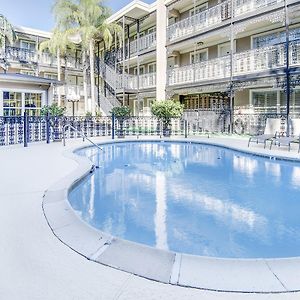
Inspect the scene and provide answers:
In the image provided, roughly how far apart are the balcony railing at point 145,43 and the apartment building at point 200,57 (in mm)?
79

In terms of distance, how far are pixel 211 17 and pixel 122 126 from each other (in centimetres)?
935

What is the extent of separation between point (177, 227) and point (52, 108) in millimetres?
13604

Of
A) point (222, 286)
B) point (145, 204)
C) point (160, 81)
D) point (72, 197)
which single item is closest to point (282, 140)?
point (145, 204)

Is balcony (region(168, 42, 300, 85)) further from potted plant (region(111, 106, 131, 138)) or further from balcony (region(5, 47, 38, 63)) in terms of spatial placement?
balcony (region(5, 47, 38, 63))

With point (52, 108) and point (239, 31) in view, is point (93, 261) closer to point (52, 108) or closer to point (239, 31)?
point (52, 108)

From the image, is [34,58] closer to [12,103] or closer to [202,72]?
[12,103]

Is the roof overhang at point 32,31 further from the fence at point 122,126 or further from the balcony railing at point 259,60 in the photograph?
the balcony railing at point 259,60

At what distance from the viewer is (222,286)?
256cm

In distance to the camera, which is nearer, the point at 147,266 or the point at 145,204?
the point at 147,266

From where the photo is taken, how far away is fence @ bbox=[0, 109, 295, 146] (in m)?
13.6

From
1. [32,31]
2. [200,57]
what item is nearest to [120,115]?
[200,57]

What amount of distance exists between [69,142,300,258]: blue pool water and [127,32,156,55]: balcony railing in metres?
16.4

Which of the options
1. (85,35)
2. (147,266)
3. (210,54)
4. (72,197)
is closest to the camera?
(147,266)

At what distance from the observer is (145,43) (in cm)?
2538
